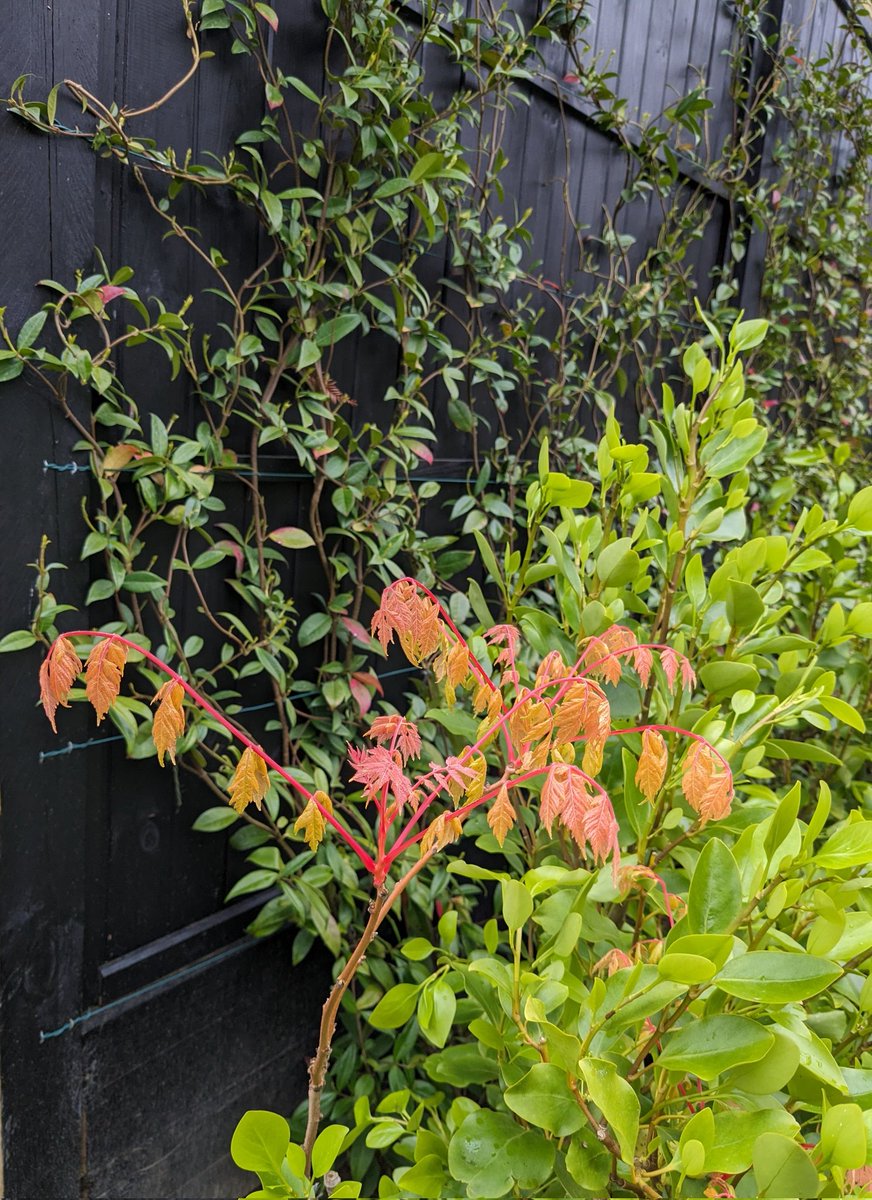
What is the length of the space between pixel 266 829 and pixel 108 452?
2.25 feet

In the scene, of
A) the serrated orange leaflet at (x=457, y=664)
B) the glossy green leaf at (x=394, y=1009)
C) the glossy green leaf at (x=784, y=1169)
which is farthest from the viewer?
the glossy green leaf at (x=394, y=1009)

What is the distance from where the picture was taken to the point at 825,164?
3186mm

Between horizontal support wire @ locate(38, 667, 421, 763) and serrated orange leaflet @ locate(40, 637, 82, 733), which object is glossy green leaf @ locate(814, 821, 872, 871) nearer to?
serrated orange leaflet @ locate(40, 637, 82, 733)

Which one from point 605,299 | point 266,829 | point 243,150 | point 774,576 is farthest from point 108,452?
point 605,299

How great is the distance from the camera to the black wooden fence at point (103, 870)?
1213 millimetres

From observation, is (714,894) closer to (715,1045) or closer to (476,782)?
(715,1045)

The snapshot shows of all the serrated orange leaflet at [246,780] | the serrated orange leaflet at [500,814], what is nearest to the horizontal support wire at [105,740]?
the serrated orange leaflet at [246,780]

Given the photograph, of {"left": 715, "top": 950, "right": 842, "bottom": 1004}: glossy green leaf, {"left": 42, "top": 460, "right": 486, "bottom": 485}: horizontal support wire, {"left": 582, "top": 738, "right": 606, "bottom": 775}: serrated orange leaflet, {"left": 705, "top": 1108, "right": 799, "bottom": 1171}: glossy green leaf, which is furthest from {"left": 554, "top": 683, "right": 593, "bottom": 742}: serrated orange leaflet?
{"left": 42, "top": 460, "right": 486, "bottom": 485}: horizontal support wire

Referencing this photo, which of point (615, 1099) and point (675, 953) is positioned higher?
point (675, 953)

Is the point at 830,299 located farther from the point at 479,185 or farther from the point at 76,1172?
the point at 76,1172

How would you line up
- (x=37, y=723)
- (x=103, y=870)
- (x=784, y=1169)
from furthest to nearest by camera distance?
(x=103, y=870)
(x=37, y=723)
(x=784, y=1169)

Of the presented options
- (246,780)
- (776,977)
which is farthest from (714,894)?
(246,780)

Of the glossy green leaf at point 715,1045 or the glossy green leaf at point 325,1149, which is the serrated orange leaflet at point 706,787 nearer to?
the glossy green leaf at point 715,1045

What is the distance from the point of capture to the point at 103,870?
4.72 feet
